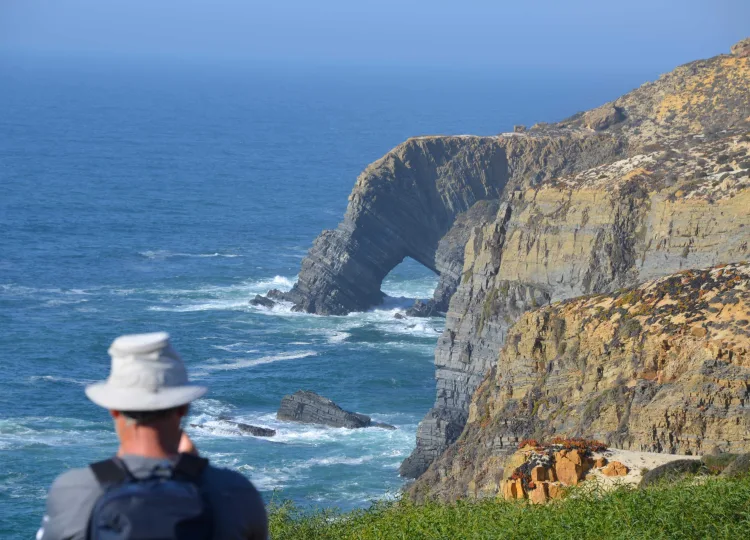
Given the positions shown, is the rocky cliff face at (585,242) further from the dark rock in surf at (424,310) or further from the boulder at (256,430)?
the dark rock in surf at (424,310)

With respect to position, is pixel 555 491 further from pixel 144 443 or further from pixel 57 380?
pixel 57 380

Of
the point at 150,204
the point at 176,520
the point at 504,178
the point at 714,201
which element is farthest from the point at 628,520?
the point at 150,204

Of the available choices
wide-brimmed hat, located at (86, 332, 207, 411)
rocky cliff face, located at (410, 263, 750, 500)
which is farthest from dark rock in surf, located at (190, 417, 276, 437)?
wide-brimmed hat, located at (86, 332, 207, 411)

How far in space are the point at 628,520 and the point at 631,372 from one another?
68.7 feet

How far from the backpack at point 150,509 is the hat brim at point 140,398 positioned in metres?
0.36

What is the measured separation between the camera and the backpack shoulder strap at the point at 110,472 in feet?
21.0

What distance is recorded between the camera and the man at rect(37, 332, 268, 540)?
20.4ft

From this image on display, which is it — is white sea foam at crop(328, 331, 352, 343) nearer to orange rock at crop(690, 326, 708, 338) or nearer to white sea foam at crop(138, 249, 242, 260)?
white sea foam at crop(138, 249, 242, 260)

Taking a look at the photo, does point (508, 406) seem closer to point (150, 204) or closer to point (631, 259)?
point (631, 259)

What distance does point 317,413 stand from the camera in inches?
2527

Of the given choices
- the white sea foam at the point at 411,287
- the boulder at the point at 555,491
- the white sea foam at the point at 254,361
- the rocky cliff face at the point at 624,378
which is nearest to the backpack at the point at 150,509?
the boulder at the point at 555,491

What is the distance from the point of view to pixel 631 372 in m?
38.8

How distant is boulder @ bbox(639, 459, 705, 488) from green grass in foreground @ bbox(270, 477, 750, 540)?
281 centimetres

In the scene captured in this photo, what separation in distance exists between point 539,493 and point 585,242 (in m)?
34.0
